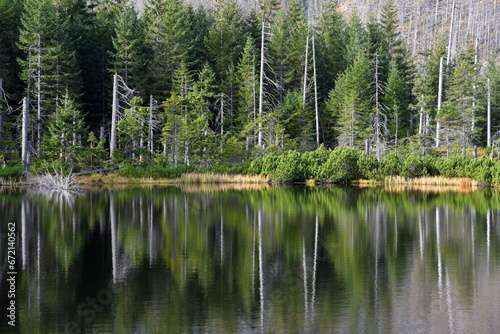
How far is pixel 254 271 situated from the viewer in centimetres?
1179

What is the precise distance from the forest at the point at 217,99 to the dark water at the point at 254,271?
707 inches

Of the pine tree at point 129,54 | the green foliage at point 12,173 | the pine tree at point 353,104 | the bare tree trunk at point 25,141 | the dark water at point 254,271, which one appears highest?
the pine tree at point 129,54

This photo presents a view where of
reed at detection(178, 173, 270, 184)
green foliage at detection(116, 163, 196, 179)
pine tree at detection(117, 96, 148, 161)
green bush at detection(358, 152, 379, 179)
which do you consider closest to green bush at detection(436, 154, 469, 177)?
green bush at detection(358, 152, 379, 179)

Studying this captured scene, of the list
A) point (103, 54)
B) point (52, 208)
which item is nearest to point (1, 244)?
point (52, 208)

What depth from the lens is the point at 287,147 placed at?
1858 inches

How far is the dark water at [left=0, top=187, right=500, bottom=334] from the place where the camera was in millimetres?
8656

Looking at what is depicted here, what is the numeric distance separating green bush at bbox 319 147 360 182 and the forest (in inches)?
6.0

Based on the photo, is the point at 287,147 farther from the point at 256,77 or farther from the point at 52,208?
the point at 52,208

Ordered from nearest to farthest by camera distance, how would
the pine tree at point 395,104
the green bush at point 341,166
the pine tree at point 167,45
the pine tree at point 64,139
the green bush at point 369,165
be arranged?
the pine tree at point 64,139
the green bush at point 341,166
the green bush at point 369,165
the pine tree at point 167,45
the pine tree at point 395,104

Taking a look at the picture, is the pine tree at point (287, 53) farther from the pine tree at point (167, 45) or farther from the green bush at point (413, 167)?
the green bush at point (413, 167)

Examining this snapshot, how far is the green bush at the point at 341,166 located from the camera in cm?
3872

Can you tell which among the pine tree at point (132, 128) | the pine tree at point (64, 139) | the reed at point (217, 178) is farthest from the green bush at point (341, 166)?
the pine tree at point (64, 139)

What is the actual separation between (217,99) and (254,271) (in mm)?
43418

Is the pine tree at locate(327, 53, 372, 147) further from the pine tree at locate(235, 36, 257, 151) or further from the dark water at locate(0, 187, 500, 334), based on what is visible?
the dark water at locate(0, 187, 500, 334)
